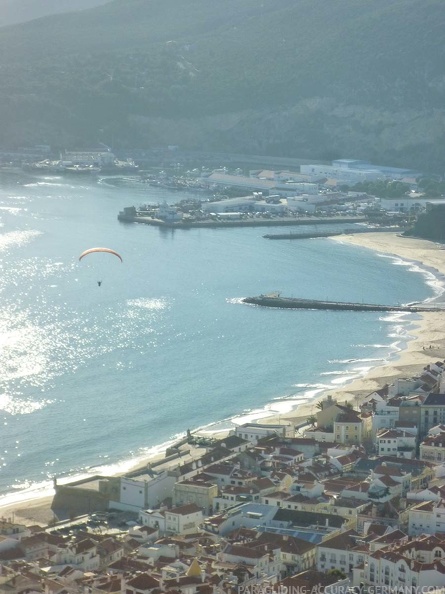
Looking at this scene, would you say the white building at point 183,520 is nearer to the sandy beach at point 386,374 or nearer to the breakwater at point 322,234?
the sandy beach at point 386,374

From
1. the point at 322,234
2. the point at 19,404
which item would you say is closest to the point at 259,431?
the point at 19,404

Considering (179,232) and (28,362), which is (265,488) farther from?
(179,232)

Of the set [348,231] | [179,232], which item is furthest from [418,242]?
[179,232]

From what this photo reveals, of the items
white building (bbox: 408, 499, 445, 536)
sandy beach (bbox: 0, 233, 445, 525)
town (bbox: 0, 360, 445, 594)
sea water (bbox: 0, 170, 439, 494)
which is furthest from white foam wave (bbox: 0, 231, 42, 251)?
white building (bbox: 408, 499, 445, 536)

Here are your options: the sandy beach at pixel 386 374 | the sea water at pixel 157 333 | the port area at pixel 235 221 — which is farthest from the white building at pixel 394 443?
the port area at pixel 235 221

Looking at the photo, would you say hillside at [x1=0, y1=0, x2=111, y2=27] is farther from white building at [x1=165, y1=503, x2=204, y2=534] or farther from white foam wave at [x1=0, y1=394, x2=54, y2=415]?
white building at [x1=165, y1=503, x2=204, y2=534]

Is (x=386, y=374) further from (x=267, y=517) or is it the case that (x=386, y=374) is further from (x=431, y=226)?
(x=431, y=226)
